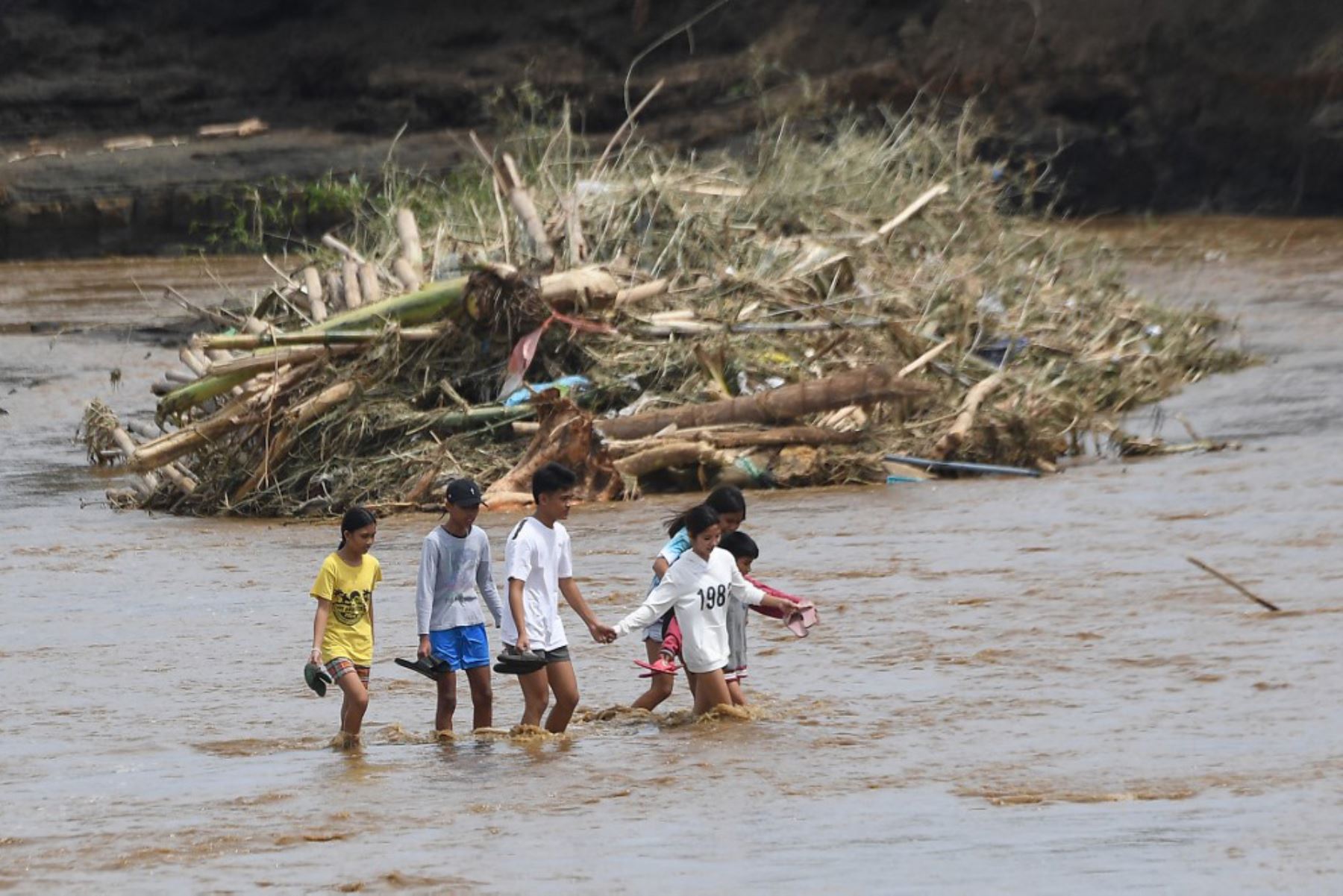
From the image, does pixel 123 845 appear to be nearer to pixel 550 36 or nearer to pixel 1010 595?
pixel 1010 595

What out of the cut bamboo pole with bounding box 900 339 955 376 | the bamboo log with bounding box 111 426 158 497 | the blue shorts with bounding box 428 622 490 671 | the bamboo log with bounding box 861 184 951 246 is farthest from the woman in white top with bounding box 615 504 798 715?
the bamboo log with bounding box 861 184 951 246

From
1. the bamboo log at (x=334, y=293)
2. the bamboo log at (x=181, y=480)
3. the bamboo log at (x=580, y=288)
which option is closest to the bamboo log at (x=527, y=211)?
the bamboo log at (x=580, y=288)

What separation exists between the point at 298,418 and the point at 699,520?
286 inches

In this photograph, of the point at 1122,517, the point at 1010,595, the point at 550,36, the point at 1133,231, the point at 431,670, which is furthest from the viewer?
the point at 550,36

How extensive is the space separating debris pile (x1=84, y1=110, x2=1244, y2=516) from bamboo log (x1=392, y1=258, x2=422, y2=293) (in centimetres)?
3

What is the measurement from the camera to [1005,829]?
245 inches

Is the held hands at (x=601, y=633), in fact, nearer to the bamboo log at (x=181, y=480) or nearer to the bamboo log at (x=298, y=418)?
the bamboo log at (x=298, y=418)

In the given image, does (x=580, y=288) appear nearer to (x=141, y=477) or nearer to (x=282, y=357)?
(x=282, y=357)

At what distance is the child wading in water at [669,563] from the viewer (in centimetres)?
780

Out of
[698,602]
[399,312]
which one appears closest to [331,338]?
[399,312]

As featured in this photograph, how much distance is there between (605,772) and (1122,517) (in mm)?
6345

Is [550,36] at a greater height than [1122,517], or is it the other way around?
[550,36]

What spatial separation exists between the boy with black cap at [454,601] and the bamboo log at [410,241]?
853 centimetres

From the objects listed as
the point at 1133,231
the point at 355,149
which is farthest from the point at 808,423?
the point at 355,149
